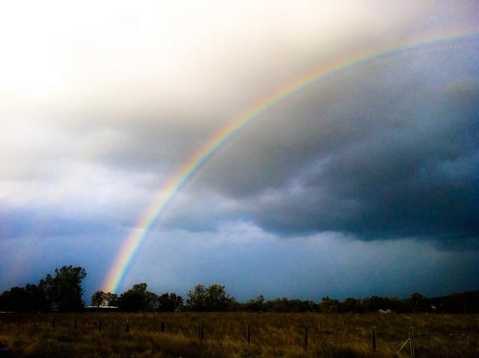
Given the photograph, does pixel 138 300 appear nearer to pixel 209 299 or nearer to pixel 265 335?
pixel 209 299

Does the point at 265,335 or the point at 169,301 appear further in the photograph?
the point at 169,301

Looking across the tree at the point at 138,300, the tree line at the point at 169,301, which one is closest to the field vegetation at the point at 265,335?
the tree line at the point at 169,301

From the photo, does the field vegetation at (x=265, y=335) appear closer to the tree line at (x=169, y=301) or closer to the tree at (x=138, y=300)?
the tree line at (x=169, y=301)

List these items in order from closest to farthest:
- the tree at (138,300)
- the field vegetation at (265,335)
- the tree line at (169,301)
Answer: the field vegetation at (265,335) → the tree line at (169,301) → the tree at (138,300)

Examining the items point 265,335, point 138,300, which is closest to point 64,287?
point 138,300

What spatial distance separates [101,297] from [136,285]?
15.8m

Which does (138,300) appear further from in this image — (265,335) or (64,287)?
(265,335)

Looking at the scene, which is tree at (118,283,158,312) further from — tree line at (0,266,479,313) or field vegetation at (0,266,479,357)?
field vegetation at (0,266,479,357)

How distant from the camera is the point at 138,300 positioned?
10956 cm

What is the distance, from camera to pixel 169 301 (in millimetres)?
115375

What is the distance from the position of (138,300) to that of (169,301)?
9109 millimetres

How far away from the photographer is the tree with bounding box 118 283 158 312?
107 metres

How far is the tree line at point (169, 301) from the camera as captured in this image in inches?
3221

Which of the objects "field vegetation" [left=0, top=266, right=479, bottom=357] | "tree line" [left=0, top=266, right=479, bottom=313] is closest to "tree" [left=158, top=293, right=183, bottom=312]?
"tree line" [left=0, top=266, right=479, bottom=313]
